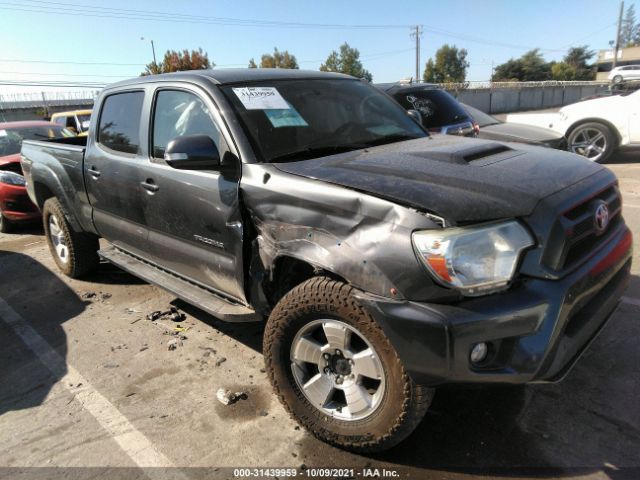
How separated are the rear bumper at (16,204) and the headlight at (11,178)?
70 millimetres

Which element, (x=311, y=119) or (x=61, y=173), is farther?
(x=61, y=173)

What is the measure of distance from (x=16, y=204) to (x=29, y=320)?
3.69m

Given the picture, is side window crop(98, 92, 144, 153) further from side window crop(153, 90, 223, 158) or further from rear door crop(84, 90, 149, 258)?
side window crop(153, 90, 223, 158)

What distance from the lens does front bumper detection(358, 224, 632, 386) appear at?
74.0 inches

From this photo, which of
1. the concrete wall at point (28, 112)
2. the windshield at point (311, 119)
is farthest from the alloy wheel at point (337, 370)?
the concrete wall at point (28, 112)

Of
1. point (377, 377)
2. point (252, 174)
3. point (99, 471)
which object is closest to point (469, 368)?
point (377, 377)

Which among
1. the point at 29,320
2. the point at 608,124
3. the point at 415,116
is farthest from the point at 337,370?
the point at 608,124

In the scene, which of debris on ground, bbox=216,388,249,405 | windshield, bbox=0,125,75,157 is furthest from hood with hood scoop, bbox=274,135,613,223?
windshield, bbox=0,125,75,157

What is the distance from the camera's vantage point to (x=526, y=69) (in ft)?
267

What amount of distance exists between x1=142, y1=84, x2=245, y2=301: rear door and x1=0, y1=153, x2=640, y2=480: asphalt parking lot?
2.16 feet

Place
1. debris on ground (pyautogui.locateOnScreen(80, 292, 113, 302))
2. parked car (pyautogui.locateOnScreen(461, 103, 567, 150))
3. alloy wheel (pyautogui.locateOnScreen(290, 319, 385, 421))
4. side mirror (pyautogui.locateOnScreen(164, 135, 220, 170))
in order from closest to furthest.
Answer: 1. alloy wheel (pyautogui.locateOnScreen(290, 319, 385, 421))
2. side mirror (pyautogui.locateOnScreen(164, 135, 220, 170))
3. debris on ground (pyautogui.locateOnScreen(80, 292, 113, 302))
4. parked car (pyautogui.locateOnScreen(461, 103, 567, 150))

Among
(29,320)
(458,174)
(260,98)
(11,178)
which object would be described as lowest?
(29,320)

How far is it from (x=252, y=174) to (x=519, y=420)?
6.41ft

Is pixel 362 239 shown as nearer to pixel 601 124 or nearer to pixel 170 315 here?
pixel 170 315
